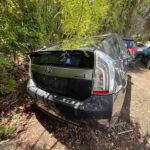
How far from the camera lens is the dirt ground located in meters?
2.47

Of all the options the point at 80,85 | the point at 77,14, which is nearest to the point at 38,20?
the point at 77,14

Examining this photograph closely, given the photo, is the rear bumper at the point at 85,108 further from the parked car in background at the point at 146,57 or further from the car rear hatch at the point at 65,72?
the parked car in background at the point at 146,57

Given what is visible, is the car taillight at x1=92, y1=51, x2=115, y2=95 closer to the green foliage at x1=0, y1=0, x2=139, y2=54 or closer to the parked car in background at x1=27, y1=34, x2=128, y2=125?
the parked car in background at x1=27, y1=34, x2=128, y2=125

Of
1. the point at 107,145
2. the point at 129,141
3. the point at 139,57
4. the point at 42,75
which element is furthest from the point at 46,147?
the point at 139,57

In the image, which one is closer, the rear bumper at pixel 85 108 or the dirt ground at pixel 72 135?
the rear bumper at pixel 85 108

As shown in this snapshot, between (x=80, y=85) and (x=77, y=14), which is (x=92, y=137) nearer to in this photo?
(x=80, y=85)

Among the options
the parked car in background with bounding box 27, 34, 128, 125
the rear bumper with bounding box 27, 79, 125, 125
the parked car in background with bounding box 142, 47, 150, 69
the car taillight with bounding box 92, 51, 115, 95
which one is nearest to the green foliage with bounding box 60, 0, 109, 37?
the parked car in background with bounding box 27, 34, 128, 125

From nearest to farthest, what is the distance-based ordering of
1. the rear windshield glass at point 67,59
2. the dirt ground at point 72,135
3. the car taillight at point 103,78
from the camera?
the car taillight at point 103,78 → the rear windshield glass at point 67,59 → the dirt ground at point 72,135

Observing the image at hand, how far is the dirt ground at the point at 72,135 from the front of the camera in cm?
247

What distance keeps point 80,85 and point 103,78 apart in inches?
12.7

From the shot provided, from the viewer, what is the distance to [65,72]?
2.28m

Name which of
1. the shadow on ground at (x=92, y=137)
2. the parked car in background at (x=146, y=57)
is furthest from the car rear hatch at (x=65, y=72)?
the parked car in background at (x=146, y=57)

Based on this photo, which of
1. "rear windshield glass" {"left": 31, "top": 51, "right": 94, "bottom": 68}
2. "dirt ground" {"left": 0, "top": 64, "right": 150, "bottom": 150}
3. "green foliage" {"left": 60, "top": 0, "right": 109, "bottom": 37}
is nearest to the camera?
"rear windshield glass" {"left": 31, "top": 51, "right": 94, "bottom": 68}

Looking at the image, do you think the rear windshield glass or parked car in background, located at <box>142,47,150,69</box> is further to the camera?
parked car in background, located at <box>142,47,150,69</box>
